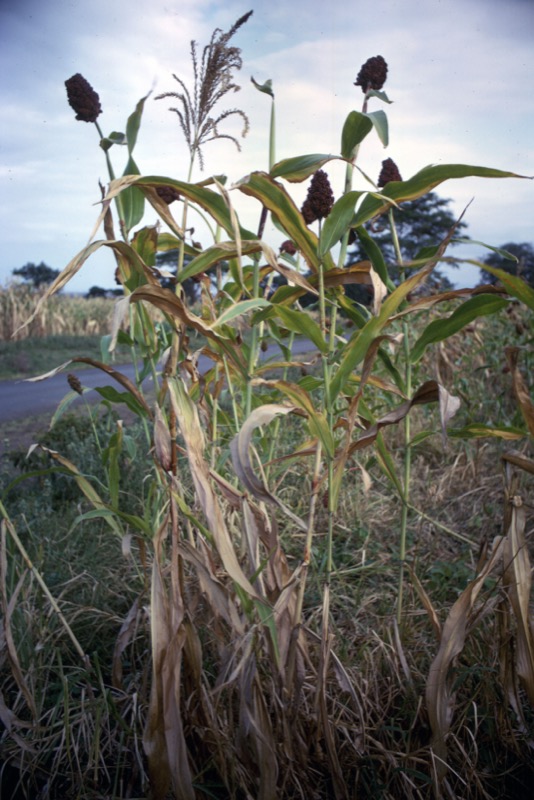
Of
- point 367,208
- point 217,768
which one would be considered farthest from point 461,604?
point 367,208

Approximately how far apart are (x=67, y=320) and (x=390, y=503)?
12.3m

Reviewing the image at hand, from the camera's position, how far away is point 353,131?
1246mm

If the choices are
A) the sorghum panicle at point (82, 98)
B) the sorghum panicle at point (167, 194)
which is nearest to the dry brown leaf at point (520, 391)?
the sorghum panicle at point (167, 194)

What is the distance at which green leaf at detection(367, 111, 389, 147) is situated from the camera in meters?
1.11

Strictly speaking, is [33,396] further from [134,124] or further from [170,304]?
[170,304]

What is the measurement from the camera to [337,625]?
5.80ft

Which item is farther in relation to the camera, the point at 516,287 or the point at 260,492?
the point at 516,287

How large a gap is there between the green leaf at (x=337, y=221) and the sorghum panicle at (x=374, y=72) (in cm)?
35

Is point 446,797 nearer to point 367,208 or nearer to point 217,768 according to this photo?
point 217,768

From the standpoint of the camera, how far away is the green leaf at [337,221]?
1.22m

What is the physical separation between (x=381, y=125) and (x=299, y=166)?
0.17 meters

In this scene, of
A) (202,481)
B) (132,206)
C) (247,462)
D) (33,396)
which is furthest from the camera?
(33,396)

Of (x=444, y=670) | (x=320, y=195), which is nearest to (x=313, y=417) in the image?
(x=320, y=195)

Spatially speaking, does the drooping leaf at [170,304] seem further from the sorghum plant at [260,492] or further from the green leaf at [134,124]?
the green leaf at [134,124]
